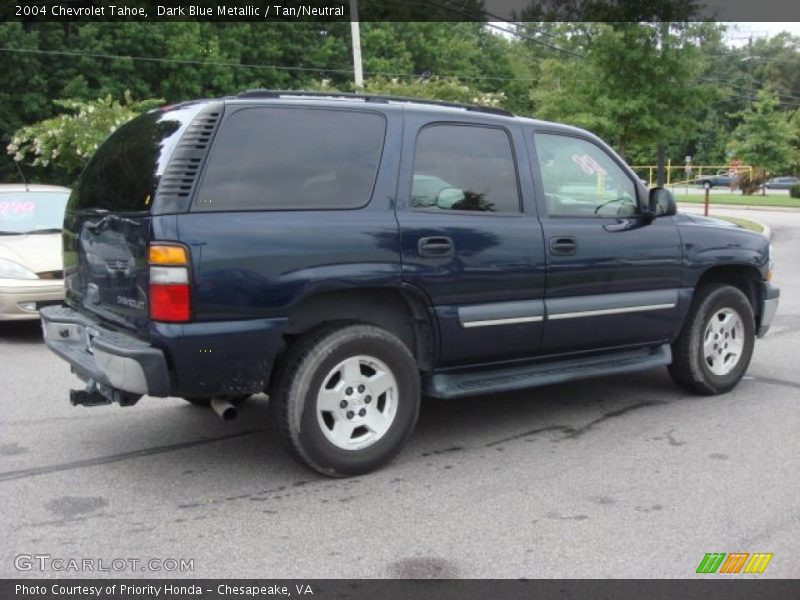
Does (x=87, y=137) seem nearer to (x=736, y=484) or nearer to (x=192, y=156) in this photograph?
(x=192, y=156)

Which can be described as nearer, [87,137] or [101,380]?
[101,380]

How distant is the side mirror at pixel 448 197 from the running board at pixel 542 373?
0.99m

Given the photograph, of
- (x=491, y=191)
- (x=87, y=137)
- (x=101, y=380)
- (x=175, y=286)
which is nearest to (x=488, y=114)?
(x=491, y=191)

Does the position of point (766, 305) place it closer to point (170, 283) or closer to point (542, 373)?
point (542, 373)

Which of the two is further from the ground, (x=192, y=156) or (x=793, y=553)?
Result: (x=192, y=156)

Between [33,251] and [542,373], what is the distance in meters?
5.56

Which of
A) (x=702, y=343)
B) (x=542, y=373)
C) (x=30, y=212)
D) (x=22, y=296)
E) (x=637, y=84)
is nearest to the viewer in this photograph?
(x=542, y=373)

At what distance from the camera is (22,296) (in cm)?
808

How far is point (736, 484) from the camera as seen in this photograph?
14.8 ft

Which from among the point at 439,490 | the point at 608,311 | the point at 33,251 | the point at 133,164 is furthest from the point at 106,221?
the point at 33,251

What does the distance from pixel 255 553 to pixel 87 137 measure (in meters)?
17.3

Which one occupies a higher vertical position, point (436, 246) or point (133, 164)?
point (133, 164)

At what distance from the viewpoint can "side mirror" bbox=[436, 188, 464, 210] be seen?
16.0 feet

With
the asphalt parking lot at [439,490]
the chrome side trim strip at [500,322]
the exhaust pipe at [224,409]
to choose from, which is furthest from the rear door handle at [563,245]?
the exhaust pipe at [224,409]
